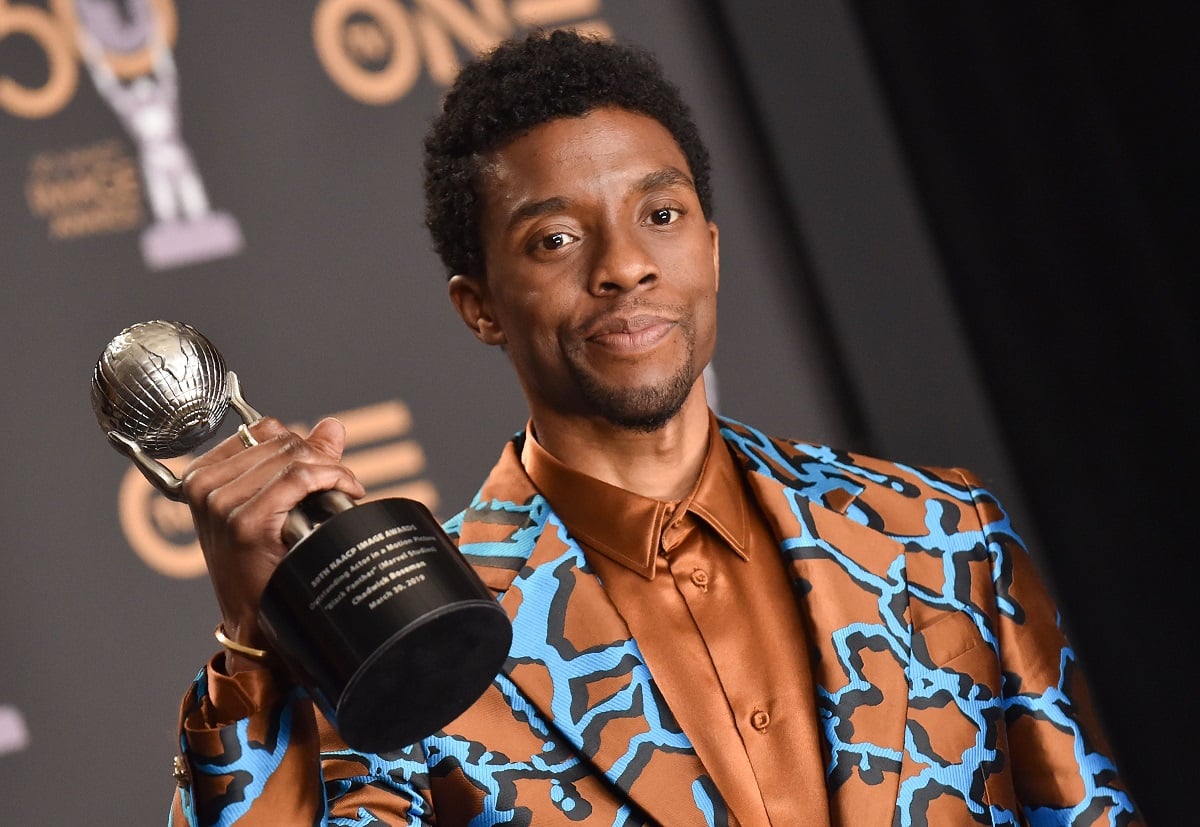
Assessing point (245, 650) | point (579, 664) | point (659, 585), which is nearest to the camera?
point (245, 650)

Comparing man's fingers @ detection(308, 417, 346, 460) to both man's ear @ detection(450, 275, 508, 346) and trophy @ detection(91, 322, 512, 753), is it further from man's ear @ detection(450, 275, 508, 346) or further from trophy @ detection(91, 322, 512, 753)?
man's ear @ detection(450, 275, 508, 346)

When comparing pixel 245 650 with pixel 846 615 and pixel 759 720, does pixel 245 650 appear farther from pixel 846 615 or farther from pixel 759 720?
pixel 846 615

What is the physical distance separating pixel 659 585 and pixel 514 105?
562 millimetres

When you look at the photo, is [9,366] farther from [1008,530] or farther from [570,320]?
[1008,530]

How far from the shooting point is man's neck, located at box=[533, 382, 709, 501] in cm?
160

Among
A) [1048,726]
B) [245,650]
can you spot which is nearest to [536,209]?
[245,650]

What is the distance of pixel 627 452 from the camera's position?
1.60 meters

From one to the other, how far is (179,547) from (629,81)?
117 cm

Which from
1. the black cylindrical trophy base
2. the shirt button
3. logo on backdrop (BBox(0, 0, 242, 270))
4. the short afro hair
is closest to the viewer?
the black cylindrical trophy base

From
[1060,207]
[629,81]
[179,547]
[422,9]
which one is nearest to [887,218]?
[1060,207]

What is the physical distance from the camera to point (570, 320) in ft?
5.04

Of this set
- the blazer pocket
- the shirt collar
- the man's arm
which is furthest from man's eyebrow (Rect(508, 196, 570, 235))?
the blazer pocket

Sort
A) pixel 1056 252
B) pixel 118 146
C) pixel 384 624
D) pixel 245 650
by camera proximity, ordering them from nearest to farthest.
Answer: pixel 384 624 → pixel 245 650 → pixel 118 146 → pixel 1056 252

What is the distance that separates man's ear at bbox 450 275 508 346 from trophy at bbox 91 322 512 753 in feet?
2.05
